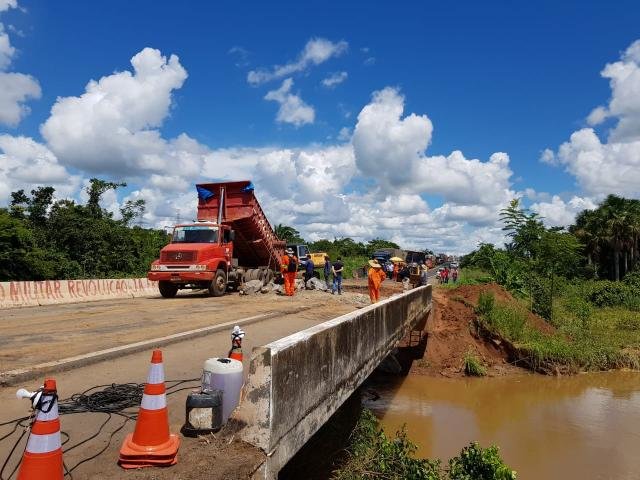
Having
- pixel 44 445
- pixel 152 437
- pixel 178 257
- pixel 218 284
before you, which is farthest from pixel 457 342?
pixel 44 445

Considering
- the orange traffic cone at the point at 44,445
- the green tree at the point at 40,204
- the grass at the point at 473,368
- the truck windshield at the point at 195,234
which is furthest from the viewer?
the green tree at the point at 40,204

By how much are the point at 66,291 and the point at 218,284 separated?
4836 mm

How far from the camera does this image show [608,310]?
96.4ft

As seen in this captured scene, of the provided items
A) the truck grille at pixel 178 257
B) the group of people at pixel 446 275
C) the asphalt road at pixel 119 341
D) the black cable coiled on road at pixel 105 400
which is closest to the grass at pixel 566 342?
the asphalt road at pixel 119 341

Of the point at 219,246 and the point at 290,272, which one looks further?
the point at 290,272

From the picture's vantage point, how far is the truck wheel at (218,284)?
1665cm

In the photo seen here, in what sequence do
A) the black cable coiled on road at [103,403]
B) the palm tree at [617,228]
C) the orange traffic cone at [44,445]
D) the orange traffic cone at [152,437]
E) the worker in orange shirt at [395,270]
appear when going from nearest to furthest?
the orange traffic cone at [44,445], the orange traffic cone at [152,437], the black cable coiled on road at [103,403], the worker in orange shirt at [395,270], the palm tree at [617,228]

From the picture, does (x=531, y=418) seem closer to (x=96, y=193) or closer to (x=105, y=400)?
(x=105, y=400)

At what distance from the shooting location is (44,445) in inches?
110

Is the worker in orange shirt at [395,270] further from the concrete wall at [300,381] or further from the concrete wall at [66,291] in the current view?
the concrete wall at [300,381]

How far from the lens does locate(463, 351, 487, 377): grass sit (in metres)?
16.4

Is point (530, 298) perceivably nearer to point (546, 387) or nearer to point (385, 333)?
point (546, 387)

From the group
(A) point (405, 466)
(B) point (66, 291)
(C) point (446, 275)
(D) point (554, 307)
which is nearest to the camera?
(A) point (405, 466)

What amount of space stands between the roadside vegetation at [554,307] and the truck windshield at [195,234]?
33.5 ft
